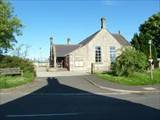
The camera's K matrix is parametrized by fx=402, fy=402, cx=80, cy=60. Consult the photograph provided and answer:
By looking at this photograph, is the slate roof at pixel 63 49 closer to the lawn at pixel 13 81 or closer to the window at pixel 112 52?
the window at pixel 112 52

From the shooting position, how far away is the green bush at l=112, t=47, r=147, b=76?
129ft

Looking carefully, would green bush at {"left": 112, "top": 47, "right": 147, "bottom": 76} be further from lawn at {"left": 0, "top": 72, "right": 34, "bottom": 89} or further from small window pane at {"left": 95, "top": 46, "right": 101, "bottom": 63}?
small window pane at {"left": 95, "top": 46, "right": 101, "bottom": 63}

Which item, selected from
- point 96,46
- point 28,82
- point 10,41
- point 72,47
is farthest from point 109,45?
point 28,82

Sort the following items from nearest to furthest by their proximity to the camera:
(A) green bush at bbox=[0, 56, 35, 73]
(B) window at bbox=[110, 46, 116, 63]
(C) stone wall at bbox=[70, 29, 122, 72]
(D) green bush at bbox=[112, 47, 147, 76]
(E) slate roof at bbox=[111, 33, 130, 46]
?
(D) green bush at bbox=[112, 47, 147, 76] → (A) green bush at bbox=[0, 56, 35, 73] → (C) stone wall at bbox=[70, 29, 122, 72] → (B) window at bbox=[110, 46, 116, 63] → (E) slate roof at bbox=[111, 33, 130, 46]

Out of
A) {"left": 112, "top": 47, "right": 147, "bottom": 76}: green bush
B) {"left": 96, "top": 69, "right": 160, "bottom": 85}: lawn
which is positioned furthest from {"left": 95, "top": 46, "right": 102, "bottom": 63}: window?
{"left": 96, "top": 69, "right": 160, "bottom": 85}: lawn

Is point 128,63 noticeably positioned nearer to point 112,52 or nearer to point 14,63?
point 14,63

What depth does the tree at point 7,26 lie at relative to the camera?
4132cm

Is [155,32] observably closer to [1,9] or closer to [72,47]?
[72,47]

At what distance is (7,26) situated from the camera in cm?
4175

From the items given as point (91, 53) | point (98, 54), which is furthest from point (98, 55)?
point (91, 53)

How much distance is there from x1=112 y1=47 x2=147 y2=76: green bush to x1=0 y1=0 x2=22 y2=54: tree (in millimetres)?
11602

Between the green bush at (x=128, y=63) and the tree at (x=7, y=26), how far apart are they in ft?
38.1

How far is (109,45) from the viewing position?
5916cm

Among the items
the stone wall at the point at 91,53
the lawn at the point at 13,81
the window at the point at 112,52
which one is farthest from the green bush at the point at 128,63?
the window at the point at 112,52
